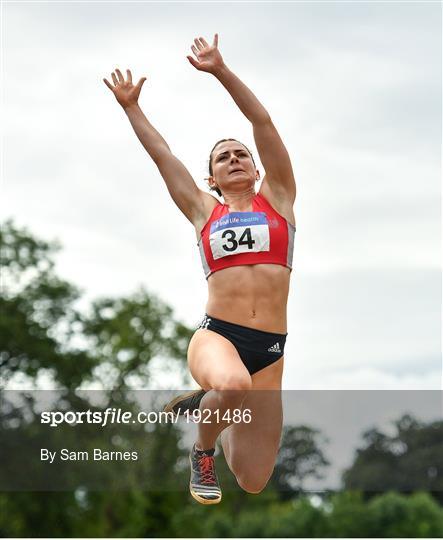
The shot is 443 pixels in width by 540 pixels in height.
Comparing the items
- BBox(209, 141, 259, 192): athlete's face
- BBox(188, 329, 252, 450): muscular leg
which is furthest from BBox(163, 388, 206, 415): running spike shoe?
BBox(209, 141, 259, 192): athlete's face

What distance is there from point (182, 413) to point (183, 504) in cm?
2922

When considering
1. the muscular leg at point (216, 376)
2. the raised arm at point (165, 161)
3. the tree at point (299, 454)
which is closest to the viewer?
the muscular leg at point (216, 376)

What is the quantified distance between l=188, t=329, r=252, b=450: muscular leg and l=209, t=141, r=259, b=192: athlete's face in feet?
3.80

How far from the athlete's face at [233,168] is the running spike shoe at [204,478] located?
202 centimetres

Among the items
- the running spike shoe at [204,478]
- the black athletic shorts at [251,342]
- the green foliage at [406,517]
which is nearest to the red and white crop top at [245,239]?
the black athletic shorts at [251,342]

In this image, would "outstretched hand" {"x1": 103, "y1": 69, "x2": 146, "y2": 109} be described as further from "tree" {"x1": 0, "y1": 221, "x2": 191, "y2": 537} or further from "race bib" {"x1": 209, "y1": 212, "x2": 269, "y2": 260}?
"tree" {"x1": 0, "y1": 221, "x2": 191, "y2": 537}

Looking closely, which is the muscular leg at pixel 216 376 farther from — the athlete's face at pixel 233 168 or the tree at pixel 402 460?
the tree at pixel 402 460

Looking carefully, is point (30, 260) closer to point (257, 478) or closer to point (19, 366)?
point (19, 366)

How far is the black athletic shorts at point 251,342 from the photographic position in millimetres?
7184

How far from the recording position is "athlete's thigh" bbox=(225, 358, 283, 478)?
7.46m

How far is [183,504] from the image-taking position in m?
35.6

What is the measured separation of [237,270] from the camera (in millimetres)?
7129

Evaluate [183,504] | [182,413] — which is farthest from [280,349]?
[183,504]

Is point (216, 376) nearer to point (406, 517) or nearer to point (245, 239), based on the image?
point (245, 239)
